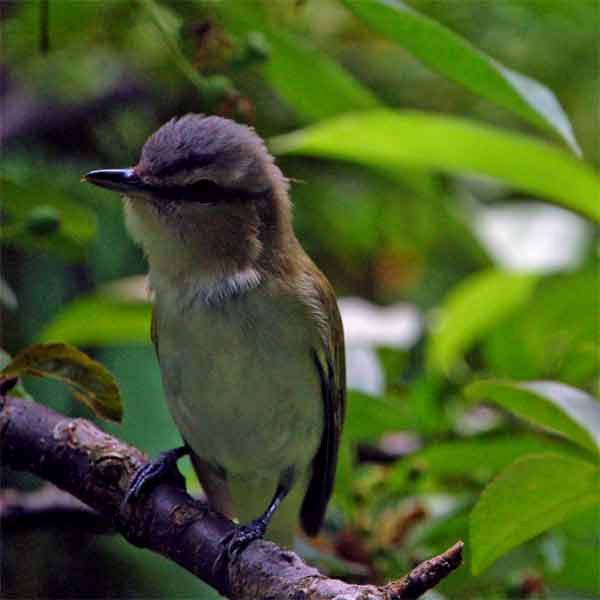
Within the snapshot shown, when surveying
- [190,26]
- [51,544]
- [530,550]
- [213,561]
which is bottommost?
[51,544]

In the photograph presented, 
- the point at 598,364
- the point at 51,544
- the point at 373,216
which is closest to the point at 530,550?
the point at 598,364

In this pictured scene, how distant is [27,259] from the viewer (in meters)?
2.97

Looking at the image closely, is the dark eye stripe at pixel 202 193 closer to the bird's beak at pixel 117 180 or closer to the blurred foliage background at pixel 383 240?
the bird's beak at pixel 117 180

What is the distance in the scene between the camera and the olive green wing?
2299mm

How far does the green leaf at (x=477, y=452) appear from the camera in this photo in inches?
88.4

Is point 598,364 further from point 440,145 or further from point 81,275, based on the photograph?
point 81,275

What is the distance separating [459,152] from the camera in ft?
8.64

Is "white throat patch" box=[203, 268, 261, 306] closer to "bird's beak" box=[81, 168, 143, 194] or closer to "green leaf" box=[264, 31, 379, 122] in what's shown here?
"bird's beak" box=[81, 168, 143, 194]

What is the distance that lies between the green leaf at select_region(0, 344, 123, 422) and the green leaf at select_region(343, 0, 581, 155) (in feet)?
2.49

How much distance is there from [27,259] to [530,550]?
1603 millimetres

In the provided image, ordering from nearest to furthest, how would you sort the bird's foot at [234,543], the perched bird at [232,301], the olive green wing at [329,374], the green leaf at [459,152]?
the bird's foot at [234,543], the perched bird at [232,301], the olive green wing at [329,374], the green leaf at [459,152]

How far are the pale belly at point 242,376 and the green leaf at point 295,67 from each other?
47 centimetres

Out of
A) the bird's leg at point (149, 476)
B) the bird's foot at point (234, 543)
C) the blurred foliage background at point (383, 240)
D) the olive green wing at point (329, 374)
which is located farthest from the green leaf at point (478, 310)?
the bird's foot at point (234, 543)

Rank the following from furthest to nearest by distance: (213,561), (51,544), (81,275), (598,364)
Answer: (81,275) < (51,544) < (598,364) < (213,561)
